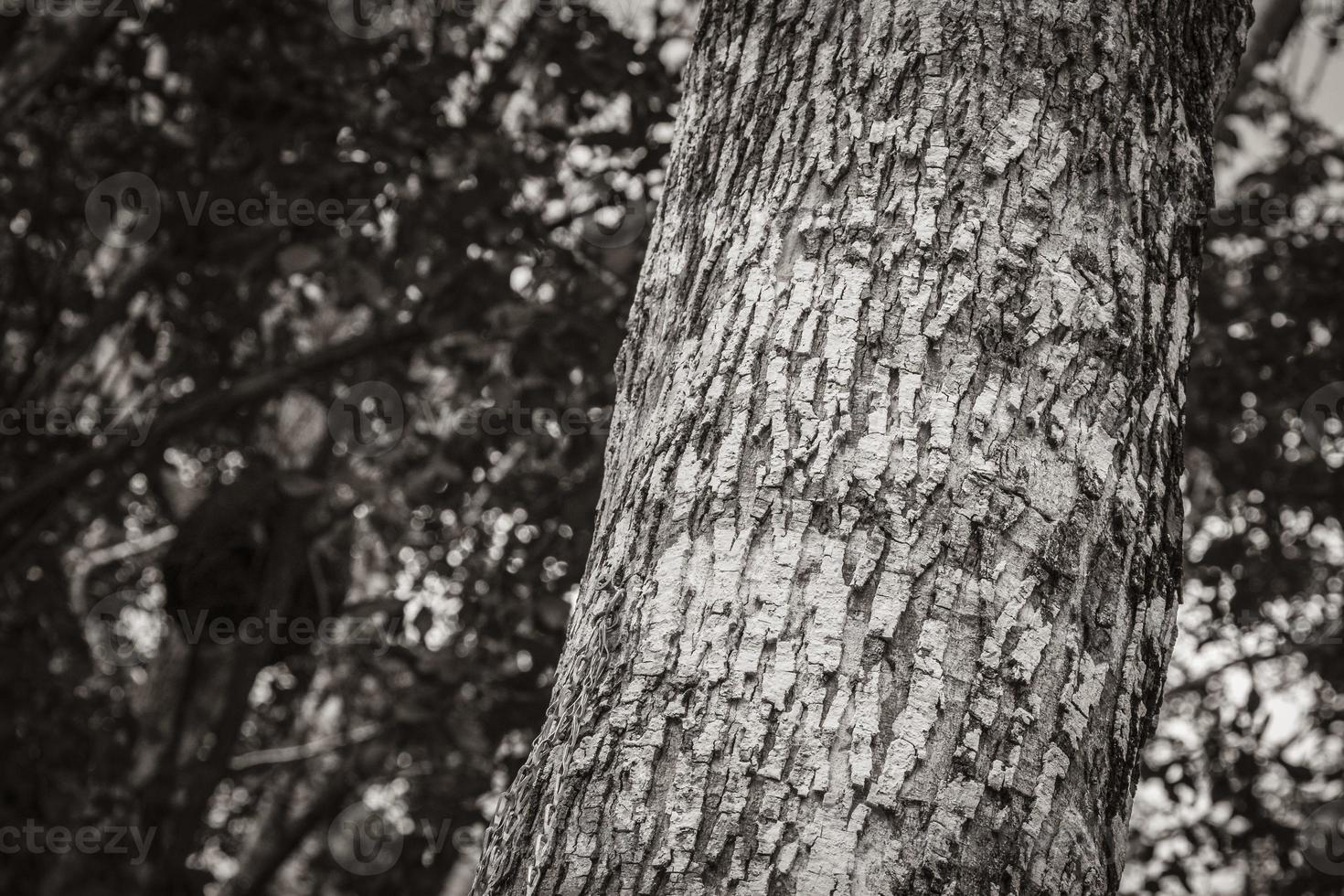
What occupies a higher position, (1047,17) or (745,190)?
(1047,17)

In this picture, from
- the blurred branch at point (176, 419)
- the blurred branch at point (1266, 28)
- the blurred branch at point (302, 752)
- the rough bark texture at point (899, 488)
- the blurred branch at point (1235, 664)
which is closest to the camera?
the rough bark texture at point (899, 488)

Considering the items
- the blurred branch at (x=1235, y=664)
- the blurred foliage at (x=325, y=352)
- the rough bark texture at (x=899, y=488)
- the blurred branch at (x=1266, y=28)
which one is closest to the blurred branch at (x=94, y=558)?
the blurred foliage at (x=325, y=352)

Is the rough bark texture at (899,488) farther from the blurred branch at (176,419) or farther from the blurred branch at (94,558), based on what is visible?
the blurred branch at (94,558)

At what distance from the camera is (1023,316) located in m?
0.96

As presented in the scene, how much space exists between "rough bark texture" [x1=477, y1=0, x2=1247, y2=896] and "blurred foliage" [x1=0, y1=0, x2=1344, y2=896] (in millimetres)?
1883

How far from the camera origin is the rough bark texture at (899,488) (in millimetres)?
847

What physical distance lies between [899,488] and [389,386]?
2.93m

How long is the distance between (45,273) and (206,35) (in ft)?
3.88

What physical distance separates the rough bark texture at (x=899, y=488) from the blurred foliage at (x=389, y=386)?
6.18ft

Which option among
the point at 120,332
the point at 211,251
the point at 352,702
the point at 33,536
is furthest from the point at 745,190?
the point at 352,702

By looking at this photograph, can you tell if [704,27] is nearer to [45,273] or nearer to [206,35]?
[206,35]

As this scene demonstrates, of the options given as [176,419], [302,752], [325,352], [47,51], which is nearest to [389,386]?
[325,352]

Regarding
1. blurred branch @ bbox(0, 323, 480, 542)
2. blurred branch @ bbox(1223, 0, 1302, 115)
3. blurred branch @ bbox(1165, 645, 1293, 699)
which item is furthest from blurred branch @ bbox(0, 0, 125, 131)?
blurred branch @ bbox(1165, 645, 1293, 699)

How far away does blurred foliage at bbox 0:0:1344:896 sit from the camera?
3.12 metres
